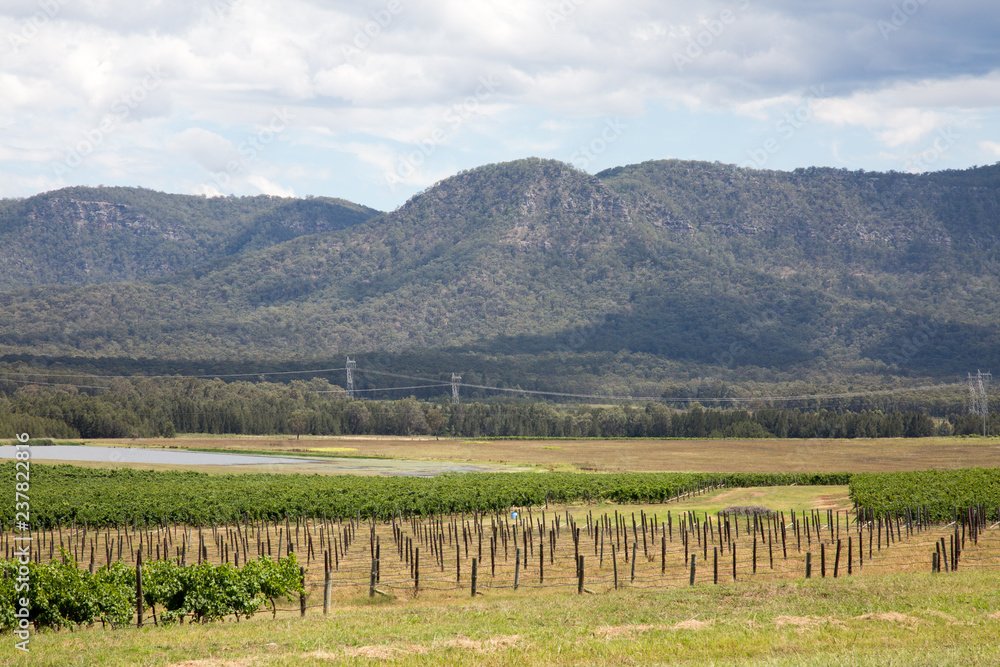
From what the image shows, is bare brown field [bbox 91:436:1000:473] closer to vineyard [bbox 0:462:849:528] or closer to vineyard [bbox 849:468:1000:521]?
vineyard [bbox 0:462:849:528]

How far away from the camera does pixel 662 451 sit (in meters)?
110

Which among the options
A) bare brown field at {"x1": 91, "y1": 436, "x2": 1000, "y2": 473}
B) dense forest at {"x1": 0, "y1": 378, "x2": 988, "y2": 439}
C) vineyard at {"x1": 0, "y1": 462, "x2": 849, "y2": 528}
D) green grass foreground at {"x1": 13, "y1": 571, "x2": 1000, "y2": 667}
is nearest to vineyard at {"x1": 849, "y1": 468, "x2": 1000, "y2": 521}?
vineyard at {"x1": 0, "y1": 462, "x2": 849, "y2": 528}

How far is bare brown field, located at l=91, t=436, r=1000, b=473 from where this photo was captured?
87.1m

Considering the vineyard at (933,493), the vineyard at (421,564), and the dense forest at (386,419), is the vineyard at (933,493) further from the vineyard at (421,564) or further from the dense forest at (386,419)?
the dense forest at (386,419)

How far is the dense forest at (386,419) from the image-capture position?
129m

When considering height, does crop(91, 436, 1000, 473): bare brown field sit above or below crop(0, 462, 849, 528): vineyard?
below

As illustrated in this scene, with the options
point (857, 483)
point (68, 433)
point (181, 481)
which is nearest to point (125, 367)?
point (68, 433)

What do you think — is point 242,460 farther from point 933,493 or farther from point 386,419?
point 933,493

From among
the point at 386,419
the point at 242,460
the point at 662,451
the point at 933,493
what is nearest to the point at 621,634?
the point at 933,493

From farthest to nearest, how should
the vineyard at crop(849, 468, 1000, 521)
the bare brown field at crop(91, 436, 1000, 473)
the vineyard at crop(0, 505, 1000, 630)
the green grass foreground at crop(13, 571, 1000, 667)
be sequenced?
the bare brown field at crop(91, 436, 1000, 473), the vineyard at crop(849, 468, 1000, 521), the vineyard at crop(0, 505, 1000, 630), the green grass foreground at crop(13, 571, 1000, 667)

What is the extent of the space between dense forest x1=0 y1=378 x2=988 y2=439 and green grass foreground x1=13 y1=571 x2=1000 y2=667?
11441 cm

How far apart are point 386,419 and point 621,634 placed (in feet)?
429

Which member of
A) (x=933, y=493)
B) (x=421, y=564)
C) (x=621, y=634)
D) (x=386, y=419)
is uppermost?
(x=621, y=634)

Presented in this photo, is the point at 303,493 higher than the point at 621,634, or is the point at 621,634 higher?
the point at 621,634
